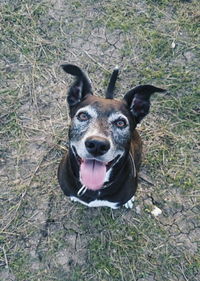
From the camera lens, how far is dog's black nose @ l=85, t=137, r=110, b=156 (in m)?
3.41

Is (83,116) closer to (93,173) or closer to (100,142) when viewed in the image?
(100,142)

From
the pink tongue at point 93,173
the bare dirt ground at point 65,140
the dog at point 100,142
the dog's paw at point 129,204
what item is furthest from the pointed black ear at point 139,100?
the bare dirt ground at point 65,140

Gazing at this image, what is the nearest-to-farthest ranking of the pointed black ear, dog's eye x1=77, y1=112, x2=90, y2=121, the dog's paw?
dog's eye x1=77, y1=112, x2=90, y2=121
the pointed black ear
the dog's paw

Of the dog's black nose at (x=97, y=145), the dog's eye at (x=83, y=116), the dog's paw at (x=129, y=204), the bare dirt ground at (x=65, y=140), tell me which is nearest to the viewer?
the dog's black nose at (x=97, y=145)

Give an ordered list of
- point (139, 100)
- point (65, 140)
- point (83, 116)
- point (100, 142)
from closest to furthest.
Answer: point (100, 142)
point (83, 116)
point (139, 100)
point (65, 140)

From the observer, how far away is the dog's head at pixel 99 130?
3.51m

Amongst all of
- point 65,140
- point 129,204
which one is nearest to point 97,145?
point 129,204

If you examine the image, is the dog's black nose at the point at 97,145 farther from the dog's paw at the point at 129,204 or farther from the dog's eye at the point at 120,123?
the dog's paw at the point at 129,204

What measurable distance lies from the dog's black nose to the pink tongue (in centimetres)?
27

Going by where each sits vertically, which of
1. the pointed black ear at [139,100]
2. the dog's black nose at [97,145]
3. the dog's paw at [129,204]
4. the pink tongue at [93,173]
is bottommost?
the dog's paw at [129,204]

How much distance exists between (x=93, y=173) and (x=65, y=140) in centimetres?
153

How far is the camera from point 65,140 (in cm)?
516

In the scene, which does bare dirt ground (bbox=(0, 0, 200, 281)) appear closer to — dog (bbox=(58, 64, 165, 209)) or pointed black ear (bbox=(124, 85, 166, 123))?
dog (bbox=(58, 64, 165, 209))

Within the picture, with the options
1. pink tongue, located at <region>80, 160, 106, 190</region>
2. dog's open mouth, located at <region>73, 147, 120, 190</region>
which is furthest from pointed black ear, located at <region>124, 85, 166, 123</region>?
pink tongue, located at <region>80, 160, 106, 190</region>
